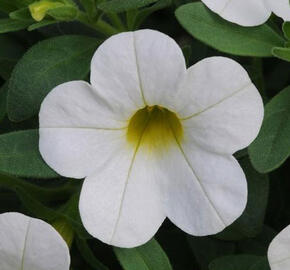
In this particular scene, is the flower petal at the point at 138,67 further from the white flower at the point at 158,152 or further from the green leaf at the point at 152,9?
the green leaf at the point at 152,9

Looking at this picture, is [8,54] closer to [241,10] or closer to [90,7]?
[90,7]

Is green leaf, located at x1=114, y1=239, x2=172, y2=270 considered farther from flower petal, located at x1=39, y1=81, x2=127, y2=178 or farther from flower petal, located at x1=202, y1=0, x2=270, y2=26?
flower petal, located at x1=202, y1=0, x2=270, y2=26

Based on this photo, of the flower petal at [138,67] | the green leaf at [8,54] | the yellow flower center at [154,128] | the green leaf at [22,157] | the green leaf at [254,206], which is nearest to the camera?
the flower petal at [138,67]

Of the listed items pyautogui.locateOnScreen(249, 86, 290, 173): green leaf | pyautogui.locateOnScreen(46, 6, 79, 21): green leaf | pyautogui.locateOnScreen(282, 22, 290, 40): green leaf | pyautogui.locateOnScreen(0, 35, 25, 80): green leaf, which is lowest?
pyautogui.locateOnScreen(0, 35, 25, 80): green leaf

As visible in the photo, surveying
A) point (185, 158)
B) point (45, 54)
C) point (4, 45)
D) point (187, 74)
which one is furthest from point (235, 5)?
point (4, 45)

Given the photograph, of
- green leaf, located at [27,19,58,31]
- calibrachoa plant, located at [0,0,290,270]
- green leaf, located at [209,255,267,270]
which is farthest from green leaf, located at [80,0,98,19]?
green leaf, located at [209,255,267,270]

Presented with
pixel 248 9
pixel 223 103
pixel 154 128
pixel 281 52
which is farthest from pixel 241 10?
pixel 154 128

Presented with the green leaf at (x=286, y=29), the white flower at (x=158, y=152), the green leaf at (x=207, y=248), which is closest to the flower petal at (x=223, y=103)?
the white flower at (x=158, y=152)
